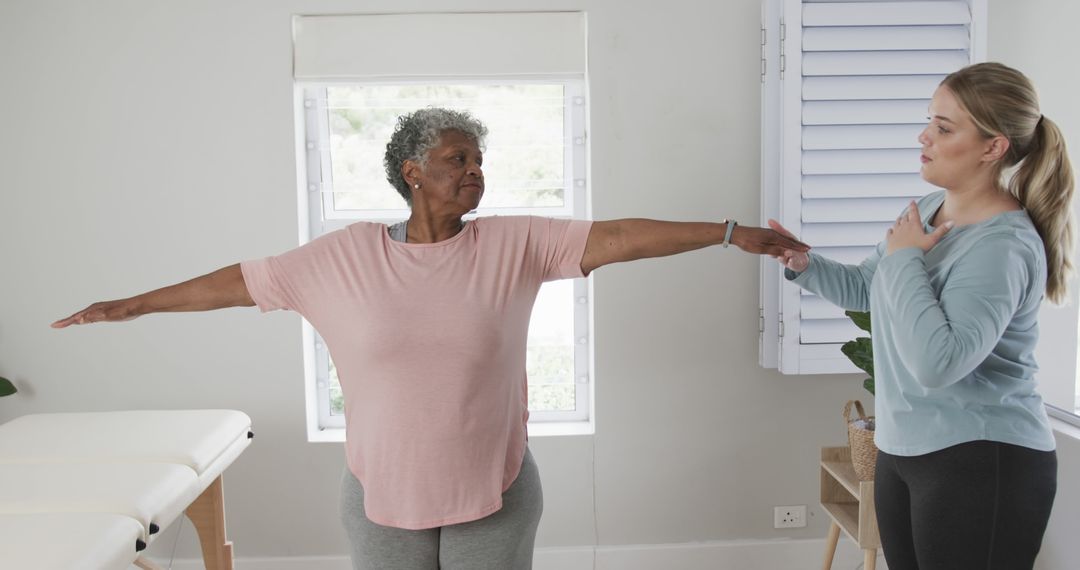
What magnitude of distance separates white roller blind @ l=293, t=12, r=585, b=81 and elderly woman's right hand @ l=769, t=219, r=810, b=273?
3.69ft

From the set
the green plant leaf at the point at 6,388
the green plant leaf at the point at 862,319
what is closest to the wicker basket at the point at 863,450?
the green plant leaf at the point at 862,319

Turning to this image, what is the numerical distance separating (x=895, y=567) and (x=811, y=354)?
3.43ft

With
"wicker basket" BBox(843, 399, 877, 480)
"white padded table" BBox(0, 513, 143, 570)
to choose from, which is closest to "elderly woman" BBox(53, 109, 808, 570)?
"white padded table" BBox(0, 513, 143, 570)

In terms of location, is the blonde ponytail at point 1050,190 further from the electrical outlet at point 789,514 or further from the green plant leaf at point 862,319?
the electrical outlet at point 789,514

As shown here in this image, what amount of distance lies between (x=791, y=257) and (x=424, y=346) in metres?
0.80

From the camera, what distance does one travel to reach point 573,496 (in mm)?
2721

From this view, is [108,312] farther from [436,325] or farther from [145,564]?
[145,564]

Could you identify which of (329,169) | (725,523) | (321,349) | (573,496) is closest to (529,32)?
(329,169)

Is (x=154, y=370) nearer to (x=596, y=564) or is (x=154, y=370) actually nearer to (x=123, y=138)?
(x=123, y=138)

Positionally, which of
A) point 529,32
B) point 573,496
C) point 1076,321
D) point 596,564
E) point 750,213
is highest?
point 529,32

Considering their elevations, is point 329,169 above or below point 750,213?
above

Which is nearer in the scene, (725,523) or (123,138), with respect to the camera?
(123,138)

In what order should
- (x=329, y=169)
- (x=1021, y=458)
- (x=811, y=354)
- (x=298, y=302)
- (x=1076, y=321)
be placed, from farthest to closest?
(x=329, y=169), (x=811, y=354), (x=1076, y=321), (x=298, y=302), (x=1021, y=458)

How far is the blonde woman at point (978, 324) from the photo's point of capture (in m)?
1.31
